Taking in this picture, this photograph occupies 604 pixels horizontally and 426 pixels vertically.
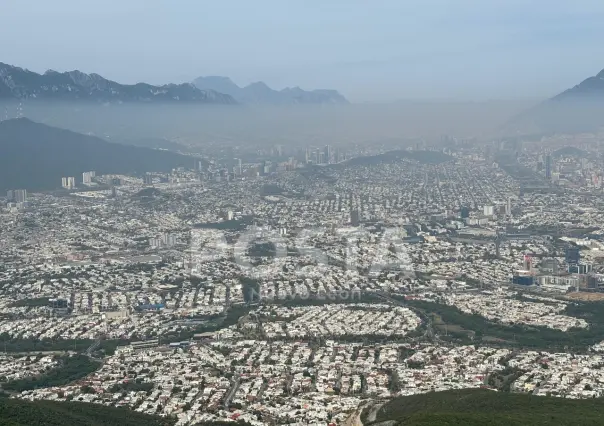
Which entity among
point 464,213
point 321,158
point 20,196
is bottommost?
point 20,196

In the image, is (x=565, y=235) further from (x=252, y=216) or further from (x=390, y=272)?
(x=252, y=216)

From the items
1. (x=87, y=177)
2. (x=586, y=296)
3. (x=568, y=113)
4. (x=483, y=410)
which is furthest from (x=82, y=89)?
(x=483, y=410)

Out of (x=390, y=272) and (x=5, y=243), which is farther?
(x=5, y=243)

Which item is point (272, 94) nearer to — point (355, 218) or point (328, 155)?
point (328, 155)

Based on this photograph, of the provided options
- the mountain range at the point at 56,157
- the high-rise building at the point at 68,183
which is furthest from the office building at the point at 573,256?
the mountain range at the point at 56,157

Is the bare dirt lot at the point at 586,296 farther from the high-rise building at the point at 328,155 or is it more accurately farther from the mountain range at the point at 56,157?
the high-rise building at the point at 328,155

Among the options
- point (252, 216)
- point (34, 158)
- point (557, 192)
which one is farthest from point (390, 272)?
point (34, 158)
